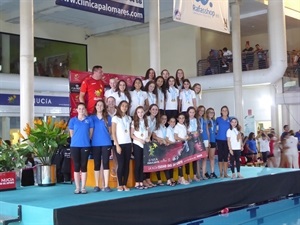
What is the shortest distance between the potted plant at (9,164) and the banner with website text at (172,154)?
2217 mm

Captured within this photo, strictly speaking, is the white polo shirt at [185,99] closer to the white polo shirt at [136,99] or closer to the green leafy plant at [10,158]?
the white polo shirt at [136,99]

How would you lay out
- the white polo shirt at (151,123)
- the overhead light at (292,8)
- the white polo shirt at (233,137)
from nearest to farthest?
1. the white polo shirt at (151,123)
2. the white polo shirt at (233,137)
3. the overhead light at (292,8)

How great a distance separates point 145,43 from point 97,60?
2711 mm

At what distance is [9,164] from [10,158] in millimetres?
102

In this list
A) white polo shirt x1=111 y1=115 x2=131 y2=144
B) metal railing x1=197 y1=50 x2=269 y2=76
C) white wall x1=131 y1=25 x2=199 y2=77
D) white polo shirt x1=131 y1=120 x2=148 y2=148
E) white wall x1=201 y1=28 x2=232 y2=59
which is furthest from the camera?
white wall x1=201 y1=28 x2=232 y2=59

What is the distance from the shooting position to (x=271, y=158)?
13547 millimetres

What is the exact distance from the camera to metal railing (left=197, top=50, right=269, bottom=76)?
17.1 metres

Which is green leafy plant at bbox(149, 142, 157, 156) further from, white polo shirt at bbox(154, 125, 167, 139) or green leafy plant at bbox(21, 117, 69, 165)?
green leafy plant at bbox(21, 117, 69, 165)

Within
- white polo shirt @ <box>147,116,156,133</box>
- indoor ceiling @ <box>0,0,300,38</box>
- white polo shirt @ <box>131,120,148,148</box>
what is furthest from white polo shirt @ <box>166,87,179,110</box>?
indoor ceiling @ <box>0,0,300,38</box>

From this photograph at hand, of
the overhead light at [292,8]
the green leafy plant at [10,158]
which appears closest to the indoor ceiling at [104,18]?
the overhead light at [292,8]

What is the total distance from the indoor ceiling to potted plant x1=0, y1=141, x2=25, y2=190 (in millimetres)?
8447

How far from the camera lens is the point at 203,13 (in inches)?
341

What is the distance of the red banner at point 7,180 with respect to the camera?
6.67m

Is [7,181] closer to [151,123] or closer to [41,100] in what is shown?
[151,123]
